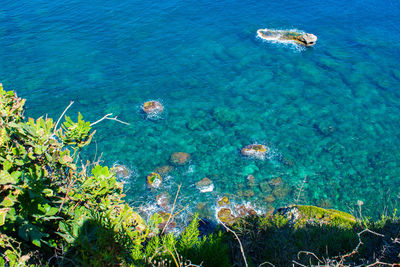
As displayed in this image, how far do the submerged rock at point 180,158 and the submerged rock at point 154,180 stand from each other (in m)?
1.19

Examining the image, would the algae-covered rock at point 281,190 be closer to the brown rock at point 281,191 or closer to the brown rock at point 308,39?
the brown rock at point 281,191

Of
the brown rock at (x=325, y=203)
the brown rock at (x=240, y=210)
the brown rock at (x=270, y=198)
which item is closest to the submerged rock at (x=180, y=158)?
the brown rock at (x=240, y=210)

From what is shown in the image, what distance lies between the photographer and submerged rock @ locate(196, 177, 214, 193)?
45.2 feet

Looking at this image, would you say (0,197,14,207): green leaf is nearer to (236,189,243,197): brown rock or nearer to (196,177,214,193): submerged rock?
(196,177,214,193): submerged rock

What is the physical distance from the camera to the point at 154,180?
13.9 meters

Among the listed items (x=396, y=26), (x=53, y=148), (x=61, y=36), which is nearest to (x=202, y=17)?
(x=61, y=36)

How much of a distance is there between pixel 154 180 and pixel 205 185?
2.12 meters

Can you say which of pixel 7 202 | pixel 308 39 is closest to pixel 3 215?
pixel 7 202

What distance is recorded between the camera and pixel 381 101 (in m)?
18.4

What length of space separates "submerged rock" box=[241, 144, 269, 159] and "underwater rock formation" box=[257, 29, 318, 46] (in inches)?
443

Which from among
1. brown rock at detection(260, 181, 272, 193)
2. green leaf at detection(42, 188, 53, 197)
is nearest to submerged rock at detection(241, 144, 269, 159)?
brown rock at detection(260, 181, 272, 193)

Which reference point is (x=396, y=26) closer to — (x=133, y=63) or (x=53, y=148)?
(x=133, y=63)

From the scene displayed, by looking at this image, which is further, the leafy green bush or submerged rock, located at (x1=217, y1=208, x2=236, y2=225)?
submerged rock, located at (x1=217, y1=208, x2=236, y2=225)

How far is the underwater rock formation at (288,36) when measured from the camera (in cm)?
2311
